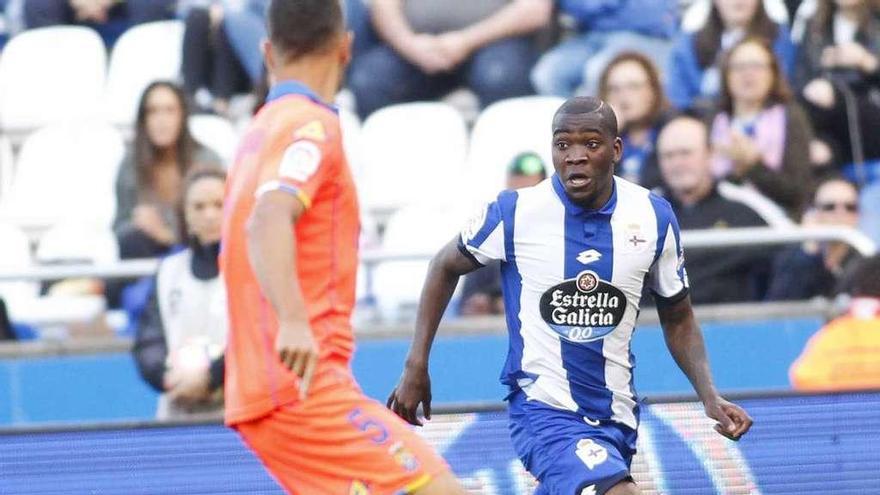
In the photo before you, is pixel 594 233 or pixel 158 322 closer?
pixel 594 233

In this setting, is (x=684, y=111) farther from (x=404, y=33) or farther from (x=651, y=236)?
(x=651, y=236)

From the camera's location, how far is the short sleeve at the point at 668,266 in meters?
5.37

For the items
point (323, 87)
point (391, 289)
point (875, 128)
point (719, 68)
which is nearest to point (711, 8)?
point (719, 68)

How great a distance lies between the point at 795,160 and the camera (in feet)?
30.2

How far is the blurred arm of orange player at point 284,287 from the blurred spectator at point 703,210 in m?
4.77

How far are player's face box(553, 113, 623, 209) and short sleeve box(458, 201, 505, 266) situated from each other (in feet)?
0.83

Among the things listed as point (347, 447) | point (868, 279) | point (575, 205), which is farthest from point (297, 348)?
point (868, 279)

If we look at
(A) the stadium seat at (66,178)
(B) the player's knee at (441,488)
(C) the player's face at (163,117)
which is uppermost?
(B) the player's knee at (441,488)

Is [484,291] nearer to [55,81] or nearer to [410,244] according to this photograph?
[410,244]

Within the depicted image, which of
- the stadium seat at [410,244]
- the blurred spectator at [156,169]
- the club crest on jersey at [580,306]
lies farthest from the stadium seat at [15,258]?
the club crest on jersey at [580,306]

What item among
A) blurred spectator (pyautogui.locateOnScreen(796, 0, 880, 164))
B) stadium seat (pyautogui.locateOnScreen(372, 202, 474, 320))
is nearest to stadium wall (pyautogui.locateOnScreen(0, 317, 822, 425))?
stadium seat (pyautogui.locateOnScreen(372, 202, 474, 320))

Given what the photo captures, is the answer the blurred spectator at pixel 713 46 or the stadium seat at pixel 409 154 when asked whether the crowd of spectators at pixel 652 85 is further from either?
the stadium seat at pixel 409 154

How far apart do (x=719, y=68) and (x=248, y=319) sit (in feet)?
18.7

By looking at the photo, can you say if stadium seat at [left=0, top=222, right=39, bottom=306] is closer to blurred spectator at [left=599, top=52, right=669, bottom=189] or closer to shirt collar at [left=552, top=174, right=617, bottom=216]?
blurred spectator at [left=599, top=52, right=669, bottom=189]
